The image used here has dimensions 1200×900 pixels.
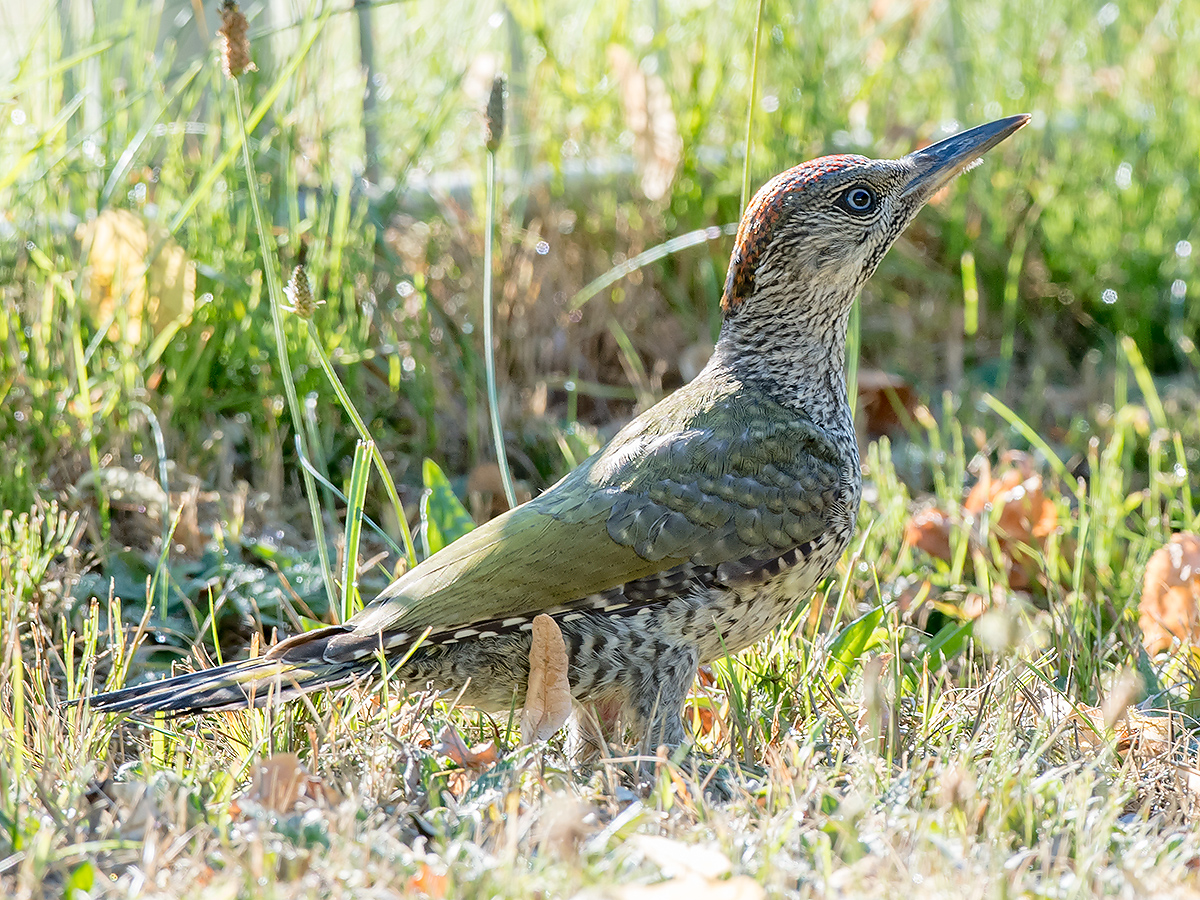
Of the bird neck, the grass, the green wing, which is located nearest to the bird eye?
the bird neck

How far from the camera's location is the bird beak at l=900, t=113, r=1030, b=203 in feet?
9.29

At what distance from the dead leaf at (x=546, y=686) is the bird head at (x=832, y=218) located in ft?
3.27

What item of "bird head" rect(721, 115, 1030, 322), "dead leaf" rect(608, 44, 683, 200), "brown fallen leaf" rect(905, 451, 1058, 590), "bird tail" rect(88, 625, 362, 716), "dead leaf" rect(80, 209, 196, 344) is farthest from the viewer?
"dead leaf" rect(608, 44, 683, 200)

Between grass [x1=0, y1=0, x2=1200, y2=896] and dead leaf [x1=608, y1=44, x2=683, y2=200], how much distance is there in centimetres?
5

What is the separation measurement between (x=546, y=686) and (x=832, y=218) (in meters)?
1.24

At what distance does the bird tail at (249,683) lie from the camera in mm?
2221

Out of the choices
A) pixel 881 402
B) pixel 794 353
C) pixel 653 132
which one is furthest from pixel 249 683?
pixel 653 132

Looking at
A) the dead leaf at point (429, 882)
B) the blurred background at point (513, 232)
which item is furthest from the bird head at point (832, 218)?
the dead leaf at point (429, 882)

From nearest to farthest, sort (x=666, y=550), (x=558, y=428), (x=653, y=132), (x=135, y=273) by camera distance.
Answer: (x=666, y=550) → (x=135, y=273) → (x=558, y=428) → (x=653, y=132)

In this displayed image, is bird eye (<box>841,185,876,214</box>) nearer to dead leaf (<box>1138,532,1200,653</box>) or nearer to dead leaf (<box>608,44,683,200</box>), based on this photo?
dead leaf (<box>1138,532,1200,653</box>)

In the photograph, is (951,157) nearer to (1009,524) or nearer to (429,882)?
(1009,524)

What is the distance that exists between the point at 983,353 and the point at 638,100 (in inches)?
62.8

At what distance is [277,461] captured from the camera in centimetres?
359

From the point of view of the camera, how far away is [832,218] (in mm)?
2818
